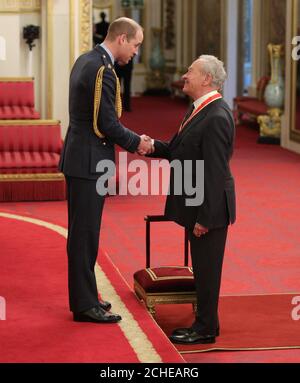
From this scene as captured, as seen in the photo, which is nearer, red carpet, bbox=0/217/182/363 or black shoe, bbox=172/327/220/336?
red carpet, bbox=0/217/182/363

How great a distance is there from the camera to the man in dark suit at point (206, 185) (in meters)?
5.78

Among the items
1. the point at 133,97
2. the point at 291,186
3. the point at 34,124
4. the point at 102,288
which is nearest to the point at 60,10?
the point at 34,124

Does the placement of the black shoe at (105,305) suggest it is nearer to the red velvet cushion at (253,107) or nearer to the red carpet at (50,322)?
the red carpet at (50,322)

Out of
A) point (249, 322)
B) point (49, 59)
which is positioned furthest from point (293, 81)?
point (249, 322)

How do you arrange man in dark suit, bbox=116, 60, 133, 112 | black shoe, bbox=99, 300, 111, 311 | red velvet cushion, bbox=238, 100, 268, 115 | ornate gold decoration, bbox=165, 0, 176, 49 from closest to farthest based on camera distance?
1. black shoe, bbox=99, 300, 111, 311
2. red velvet cushion, bbox=238, 100, 268, 115
3. man in dark suit, bbox=116, 60, 133, 112
4. ornate gold decoration, bbox=165, 0, 176, 49

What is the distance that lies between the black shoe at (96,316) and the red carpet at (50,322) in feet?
0.15

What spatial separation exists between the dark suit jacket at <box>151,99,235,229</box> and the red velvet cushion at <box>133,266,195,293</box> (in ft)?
1.71

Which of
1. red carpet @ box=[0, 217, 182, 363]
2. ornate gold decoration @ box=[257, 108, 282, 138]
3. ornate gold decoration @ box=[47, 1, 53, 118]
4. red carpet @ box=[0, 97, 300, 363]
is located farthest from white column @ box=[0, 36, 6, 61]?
red carpet @ box=[0, 217, 182, 363]

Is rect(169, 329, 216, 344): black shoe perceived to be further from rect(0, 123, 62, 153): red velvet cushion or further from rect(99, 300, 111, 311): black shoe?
rect(0, 123, 62, 153): red velvet cushion

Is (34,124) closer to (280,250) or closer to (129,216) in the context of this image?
(129,216)

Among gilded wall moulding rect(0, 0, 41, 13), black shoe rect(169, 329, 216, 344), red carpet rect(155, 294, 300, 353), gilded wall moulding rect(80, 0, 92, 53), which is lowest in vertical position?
red carpet rect(155, 294, 300, 353)

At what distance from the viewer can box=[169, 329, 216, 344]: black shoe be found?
5941 mm

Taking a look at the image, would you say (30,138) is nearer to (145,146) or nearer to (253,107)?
(145,146)

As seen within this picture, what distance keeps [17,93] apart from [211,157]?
770 cm
